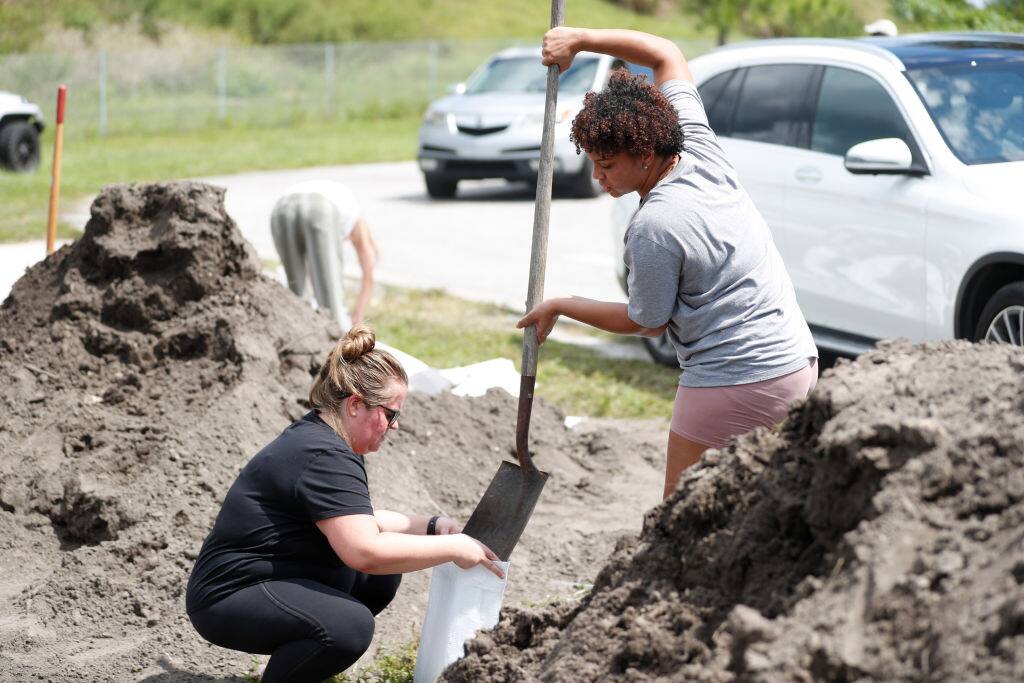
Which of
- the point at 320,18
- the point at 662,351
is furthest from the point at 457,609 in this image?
the point at 320,18

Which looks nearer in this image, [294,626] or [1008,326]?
[294,626]

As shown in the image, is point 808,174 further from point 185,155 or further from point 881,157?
point 185,155

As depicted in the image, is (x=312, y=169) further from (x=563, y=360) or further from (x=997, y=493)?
(x=997, y=493)

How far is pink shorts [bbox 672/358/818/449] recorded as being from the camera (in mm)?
3754

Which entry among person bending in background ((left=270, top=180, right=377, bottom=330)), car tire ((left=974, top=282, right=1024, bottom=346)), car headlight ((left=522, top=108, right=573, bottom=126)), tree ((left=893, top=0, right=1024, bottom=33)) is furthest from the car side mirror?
car headlight ((left=522, top=108, right=573, bottom=126))

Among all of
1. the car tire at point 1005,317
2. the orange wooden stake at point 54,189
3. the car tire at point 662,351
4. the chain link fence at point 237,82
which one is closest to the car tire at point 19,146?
the chain link fence at point 237,82

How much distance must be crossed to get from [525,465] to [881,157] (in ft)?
10.8

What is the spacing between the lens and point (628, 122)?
11.8 feet

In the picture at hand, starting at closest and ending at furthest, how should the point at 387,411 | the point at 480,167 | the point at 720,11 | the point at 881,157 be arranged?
1. the point at 387,411
2. the point at 881,157
3. the point at 480,167
4. the point at 720,11

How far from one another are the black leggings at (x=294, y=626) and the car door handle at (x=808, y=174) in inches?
175

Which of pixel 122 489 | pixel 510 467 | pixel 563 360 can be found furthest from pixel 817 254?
pixel 122 489

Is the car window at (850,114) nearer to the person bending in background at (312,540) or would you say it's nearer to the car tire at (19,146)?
the person bending in background at (312,540)

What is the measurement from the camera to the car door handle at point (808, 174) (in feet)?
23.9

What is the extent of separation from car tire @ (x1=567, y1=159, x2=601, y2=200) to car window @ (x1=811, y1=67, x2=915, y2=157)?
8.70 meters
